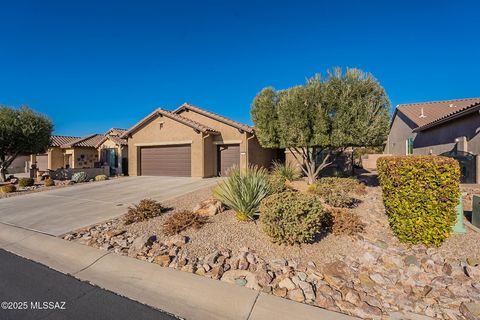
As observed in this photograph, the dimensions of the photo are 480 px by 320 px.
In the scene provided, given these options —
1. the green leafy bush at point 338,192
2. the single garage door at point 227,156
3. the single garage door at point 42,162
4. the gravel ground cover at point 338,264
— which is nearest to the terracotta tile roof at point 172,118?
the single garage door at point 227,156

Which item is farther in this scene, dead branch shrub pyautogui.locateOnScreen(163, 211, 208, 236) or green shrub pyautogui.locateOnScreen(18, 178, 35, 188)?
green shrub pyautogui.locateOnScreen(18, 178, 35, 188)

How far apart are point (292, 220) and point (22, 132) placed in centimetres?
1923

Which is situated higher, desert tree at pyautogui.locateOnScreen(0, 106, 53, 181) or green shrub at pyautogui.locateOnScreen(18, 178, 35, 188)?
desert tree at pyautogui.locateOnScreen(0, 106, 53, 181)

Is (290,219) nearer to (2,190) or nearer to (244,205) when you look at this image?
(244,205)

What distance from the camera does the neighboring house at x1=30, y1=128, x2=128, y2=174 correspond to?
23000 millimetres

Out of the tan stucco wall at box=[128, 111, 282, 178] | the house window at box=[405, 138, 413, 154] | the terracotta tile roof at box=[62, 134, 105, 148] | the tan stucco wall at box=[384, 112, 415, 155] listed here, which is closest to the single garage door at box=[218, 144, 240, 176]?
the tan stucco wall at box=[128, 111, 282, 178]

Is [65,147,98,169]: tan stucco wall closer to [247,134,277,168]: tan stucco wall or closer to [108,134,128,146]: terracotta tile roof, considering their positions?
[108,134,128,146]: terracotta tile roof

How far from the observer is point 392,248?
5.06 m

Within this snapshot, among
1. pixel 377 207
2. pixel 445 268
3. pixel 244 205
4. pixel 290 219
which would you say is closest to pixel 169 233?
pixel 244 205

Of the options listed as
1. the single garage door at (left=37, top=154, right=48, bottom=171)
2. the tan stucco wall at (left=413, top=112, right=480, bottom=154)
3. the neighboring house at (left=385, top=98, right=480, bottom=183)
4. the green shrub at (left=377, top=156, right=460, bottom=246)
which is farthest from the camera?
the single garage door at (left=37, top=154, right=48, bottom=171)

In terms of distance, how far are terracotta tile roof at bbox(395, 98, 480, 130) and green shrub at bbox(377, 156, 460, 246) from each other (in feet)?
57.7

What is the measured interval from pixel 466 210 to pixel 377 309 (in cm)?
619

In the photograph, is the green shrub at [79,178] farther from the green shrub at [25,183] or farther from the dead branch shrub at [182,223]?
the dead branch shrub at [182,223]

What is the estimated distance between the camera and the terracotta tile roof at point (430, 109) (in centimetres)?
1998
